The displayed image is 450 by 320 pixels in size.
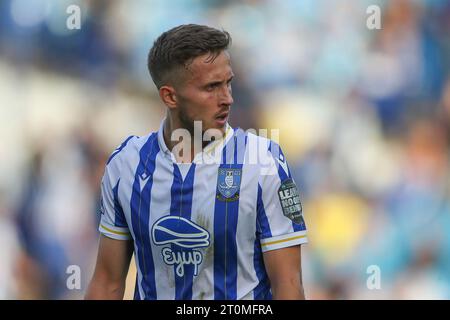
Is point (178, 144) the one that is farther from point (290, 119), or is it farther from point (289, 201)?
point (290, 119)

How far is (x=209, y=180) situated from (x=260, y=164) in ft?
0.58

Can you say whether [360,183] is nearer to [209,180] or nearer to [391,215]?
[391,215]

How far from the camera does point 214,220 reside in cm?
264

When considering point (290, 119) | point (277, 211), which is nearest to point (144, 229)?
point (277, 211)

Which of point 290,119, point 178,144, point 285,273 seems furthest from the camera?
point 290,119

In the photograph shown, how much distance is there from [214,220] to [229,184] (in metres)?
0.13

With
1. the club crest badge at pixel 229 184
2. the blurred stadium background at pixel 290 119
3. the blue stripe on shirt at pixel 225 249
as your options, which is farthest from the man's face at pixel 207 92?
the blurred stadium background at pixel 290 119

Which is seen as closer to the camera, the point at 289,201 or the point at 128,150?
the point at 289,201

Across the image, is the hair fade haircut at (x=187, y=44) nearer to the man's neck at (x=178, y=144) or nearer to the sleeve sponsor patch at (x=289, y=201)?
the man's neck at (x=178, y=144)

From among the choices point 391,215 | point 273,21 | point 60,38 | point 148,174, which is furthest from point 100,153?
point 148,174

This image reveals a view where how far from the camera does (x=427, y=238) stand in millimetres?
5254

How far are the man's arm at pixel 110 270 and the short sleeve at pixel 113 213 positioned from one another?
24 millimetres

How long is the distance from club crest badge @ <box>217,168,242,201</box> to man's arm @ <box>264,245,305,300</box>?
217mm

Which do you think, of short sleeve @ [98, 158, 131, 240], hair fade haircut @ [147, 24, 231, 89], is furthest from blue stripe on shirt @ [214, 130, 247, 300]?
hair fade haircut @ [147, 24, 231, 89]
